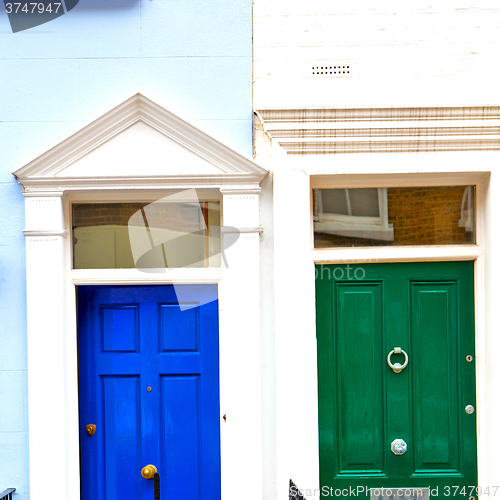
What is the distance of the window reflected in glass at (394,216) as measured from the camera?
3.06 metres

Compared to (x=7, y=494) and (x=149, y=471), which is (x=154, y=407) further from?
(x=7, y=494)

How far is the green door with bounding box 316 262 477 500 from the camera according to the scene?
9.97ft

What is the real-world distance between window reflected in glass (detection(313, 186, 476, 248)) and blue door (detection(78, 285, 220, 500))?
3.13ft

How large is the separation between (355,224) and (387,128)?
66cm

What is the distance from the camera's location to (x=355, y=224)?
3.06m

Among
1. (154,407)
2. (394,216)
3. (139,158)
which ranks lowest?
(154,407)

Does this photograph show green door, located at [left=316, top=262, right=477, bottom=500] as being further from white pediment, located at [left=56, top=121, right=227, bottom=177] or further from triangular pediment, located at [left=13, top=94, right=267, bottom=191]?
white pediment, located at [left=56, top=121, right=227, bottom=177]

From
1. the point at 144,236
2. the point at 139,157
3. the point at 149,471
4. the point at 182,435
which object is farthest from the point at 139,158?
the point at 149,471

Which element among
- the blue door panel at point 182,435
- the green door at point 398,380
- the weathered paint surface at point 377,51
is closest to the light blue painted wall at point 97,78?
the weathered paint surface at point 377,51

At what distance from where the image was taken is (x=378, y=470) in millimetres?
3051

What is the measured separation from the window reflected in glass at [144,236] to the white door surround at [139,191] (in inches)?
7.1

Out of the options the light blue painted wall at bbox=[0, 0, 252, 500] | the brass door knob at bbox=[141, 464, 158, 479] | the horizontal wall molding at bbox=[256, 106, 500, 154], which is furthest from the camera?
the brass door knob at bbox=[141, 464, 158, 479]

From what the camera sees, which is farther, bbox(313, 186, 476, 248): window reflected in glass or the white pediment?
bbox(313, 186, 476, 248): window reflected in glass

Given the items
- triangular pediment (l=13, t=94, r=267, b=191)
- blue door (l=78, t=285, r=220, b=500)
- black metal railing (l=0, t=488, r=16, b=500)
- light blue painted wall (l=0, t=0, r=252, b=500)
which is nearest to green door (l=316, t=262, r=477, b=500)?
blue door (l=78, t=285, r=220, b=500)
